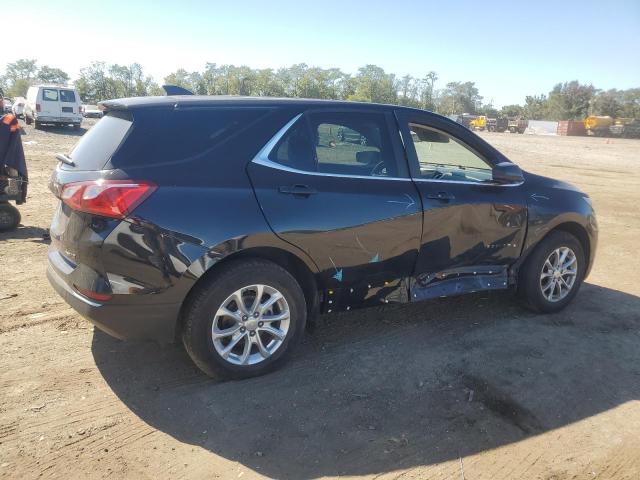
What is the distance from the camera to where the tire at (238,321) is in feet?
10.6

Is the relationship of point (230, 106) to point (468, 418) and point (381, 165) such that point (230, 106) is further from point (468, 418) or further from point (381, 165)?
point (468, 418)

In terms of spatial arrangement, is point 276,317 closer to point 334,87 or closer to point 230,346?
point 230,346

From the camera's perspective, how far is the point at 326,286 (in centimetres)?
372

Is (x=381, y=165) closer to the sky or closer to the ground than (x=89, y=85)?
closer to the ground

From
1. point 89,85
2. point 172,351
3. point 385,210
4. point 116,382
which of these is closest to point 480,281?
point 385,210

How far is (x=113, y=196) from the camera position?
9.73ft

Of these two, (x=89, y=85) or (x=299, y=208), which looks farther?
(x=89, y=85)

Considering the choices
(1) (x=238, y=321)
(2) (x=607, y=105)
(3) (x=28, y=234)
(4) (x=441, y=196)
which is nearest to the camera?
(1) (x=238, y=321)

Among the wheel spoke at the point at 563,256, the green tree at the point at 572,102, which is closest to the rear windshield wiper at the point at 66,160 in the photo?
the wheel spoke at the point at 563,256

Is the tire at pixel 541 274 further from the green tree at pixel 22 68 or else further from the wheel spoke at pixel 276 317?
the green tree at pixel 22 68

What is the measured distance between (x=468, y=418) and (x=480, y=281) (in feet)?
5.01

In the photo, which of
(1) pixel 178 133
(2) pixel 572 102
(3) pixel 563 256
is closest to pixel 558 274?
(3) pixel 563 256

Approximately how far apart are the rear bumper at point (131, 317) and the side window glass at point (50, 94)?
85.7ft

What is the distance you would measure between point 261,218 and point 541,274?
282 centimetres
